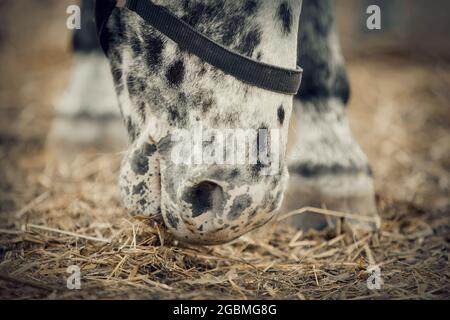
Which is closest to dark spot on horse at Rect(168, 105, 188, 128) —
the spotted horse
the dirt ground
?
the spotted horse

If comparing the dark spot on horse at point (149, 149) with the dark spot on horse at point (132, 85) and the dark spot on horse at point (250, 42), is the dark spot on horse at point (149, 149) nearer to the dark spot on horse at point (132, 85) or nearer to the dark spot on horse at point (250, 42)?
the dark spot on horse at point (132, 85)

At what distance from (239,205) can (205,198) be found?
3.2 inches

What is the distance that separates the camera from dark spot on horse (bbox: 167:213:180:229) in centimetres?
110

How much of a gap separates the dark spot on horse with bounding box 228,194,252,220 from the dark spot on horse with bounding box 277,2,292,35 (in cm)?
36

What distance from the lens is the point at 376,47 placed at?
5.21m

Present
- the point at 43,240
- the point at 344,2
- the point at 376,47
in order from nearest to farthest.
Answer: the point at 43,240 → the point at 376,47 → the point at 344,2

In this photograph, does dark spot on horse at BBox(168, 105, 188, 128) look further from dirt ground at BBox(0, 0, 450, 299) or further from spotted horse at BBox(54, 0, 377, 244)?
dirt ground at BBox(0, 0, 450, 299)

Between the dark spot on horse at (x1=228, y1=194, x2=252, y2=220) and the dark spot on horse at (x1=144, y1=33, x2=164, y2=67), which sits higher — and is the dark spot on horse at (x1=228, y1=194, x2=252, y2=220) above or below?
below

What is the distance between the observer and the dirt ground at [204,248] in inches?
46.9

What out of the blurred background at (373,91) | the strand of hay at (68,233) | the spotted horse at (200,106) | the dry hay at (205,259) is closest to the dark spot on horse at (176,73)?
the spotted horse at (200,106)

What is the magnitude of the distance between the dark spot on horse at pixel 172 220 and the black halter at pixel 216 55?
0.32m
